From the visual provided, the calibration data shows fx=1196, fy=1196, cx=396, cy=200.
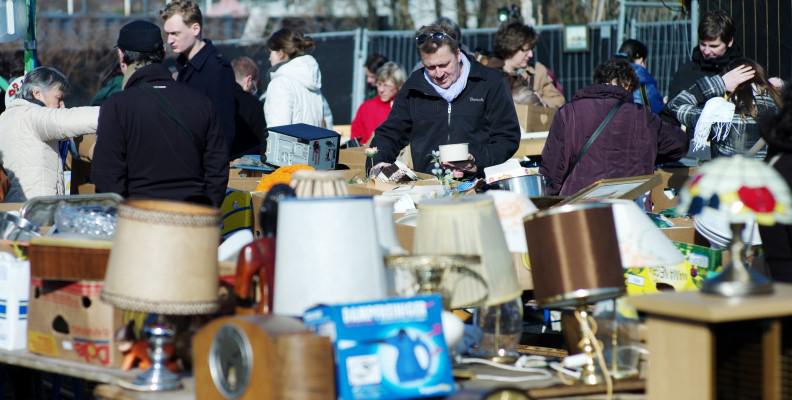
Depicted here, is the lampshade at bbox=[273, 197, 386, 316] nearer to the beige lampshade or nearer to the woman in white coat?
the beige lampshade

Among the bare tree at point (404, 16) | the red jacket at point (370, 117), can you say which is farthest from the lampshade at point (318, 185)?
the bare tree at point (404, 16)

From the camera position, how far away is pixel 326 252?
304 centimetres

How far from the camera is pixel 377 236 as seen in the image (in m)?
3.15

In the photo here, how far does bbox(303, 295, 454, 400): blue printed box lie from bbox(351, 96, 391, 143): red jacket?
5.95 meters

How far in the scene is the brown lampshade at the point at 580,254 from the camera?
3.26 metres

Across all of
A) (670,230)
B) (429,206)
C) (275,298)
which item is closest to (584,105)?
(670,230)

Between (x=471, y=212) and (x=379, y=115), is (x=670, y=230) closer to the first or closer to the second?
(x=471, y=212)

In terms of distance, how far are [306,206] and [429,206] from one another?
450 mm

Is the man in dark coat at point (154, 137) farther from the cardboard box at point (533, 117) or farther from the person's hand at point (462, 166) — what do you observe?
the cardboard box at point (533, 117)

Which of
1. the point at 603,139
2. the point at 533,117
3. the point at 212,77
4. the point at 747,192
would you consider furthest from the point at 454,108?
the point at 747,192

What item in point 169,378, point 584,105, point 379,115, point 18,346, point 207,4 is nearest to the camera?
point 169,378

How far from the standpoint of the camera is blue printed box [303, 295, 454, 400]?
2.89 meters

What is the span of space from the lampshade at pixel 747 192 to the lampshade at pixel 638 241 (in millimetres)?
425

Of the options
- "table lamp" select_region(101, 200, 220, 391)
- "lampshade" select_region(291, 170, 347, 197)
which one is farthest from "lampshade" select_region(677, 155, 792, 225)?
"table lamp" select_region(101, 200, 220, 391)
